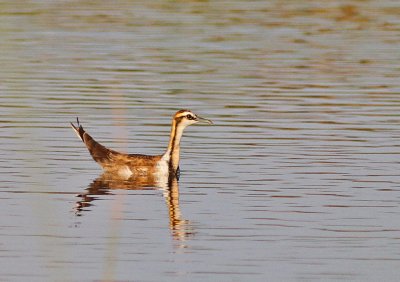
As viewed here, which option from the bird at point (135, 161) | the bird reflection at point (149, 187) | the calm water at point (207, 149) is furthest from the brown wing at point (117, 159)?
the calm water at point (207, 149)

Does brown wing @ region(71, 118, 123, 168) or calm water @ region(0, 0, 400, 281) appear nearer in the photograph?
calm water @ region(0, 0, 400, 281)

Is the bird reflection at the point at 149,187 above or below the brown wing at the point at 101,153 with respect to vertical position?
below

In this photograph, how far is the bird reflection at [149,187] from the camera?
15078 millimetres

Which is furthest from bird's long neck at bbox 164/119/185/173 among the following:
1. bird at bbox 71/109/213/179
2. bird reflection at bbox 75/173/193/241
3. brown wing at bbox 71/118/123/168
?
brown wing at bbox 71/118/123/168

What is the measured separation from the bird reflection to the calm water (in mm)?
36

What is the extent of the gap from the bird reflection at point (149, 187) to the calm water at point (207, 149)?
36mm

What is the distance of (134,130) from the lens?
2188 centimetres

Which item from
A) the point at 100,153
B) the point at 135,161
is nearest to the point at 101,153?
the point at 100,153

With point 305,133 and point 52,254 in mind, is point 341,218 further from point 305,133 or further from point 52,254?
point 305,133

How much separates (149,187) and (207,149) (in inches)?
101

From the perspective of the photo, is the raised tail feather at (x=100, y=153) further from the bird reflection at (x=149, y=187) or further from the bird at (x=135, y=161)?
the bird reflection at (x=149, y=187)

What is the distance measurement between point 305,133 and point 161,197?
4.97 meters

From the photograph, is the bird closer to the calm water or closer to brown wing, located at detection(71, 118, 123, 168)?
brown wing, located at detection(71, 118, 123, 168)

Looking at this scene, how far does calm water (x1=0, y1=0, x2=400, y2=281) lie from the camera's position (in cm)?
1353
